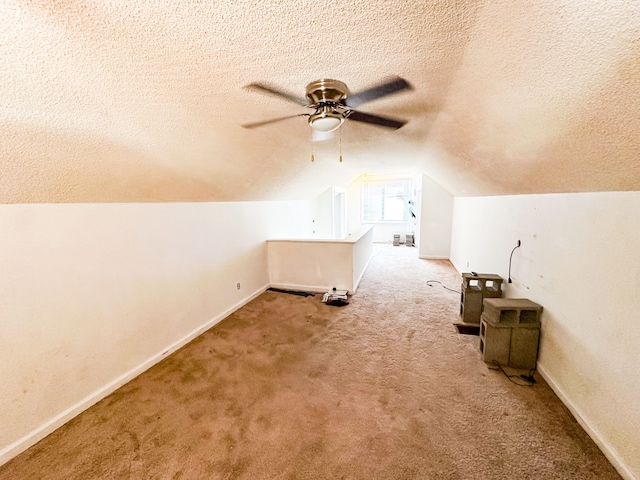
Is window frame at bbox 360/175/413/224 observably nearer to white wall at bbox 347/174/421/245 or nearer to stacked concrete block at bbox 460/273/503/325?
white wall at bbox 347/174/421/245

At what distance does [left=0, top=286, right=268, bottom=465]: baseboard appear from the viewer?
5.07 ft

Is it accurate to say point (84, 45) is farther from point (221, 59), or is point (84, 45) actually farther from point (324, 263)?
point (324, 263)

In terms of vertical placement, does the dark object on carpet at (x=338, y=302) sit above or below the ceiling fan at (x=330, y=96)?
below

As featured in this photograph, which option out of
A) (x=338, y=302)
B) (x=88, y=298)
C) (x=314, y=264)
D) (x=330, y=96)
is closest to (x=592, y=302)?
(x=330, y=96)

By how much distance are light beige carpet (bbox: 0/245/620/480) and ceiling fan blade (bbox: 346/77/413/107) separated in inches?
78.6

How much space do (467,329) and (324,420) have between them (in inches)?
76.9

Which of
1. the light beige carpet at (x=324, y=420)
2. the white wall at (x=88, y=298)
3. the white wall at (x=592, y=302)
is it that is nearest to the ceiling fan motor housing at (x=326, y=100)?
the white wall at (x=592, y=302)

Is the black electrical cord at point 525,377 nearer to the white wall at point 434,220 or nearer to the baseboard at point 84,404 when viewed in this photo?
the baseboard at point 84,404

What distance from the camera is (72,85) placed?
1.08 metres

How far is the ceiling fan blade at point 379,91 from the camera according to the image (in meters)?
1.26

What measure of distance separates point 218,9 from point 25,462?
8.38 feet

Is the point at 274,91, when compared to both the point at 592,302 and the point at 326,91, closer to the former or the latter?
the point at 326,91

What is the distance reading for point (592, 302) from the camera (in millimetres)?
1595

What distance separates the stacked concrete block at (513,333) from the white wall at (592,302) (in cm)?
7
